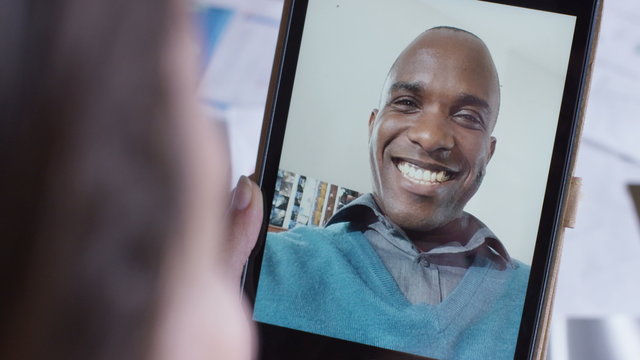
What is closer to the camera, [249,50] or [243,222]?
[243,222]

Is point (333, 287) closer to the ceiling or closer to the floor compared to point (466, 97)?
closer to the floor

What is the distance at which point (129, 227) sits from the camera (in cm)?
10

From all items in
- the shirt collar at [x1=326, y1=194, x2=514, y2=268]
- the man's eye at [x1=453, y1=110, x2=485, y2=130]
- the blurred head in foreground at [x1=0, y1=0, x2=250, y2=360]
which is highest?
the man's eye at [x1=453, y1=110, x2=485, y2=130]

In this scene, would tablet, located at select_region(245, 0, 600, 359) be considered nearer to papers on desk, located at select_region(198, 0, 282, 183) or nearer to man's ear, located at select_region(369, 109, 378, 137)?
man's ear, located at select_region(369, 109, 378, 137)

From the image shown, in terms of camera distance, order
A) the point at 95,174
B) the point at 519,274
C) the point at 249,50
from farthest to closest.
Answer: the point at 249,50 → the point at 519,274 → the point at 95,174

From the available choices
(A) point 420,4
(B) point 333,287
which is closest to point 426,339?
(B) point 333,287

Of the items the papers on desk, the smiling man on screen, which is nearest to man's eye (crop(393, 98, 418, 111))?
the smiling man on screen

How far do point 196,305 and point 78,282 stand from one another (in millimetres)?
19

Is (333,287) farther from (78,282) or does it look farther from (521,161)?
(78,282)

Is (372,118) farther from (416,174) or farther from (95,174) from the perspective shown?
(95,174)

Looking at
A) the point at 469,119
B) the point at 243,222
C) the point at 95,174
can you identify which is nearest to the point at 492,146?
the point at 469,119

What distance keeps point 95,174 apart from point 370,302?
247mm

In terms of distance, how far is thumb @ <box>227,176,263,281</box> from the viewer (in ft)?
1.07

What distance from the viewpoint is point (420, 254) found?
34 cm
